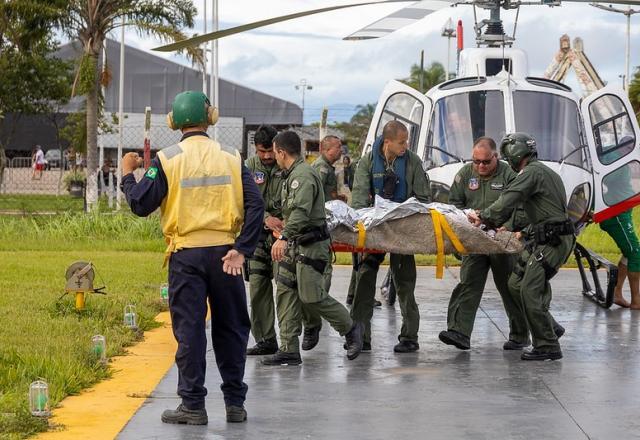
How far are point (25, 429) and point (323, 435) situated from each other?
166 centimetres

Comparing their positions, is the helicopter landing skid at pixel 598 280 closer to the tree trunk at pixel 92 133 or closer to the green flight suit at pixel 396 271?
the green flight suit at pixel 396 271

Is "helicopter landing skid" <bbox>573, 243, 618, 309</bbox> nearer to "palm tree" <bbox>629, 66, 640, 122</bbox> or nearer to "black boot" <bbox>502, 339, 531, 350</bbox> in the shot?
"black boot" <bbox>502, 339, 531, 350</bbox>

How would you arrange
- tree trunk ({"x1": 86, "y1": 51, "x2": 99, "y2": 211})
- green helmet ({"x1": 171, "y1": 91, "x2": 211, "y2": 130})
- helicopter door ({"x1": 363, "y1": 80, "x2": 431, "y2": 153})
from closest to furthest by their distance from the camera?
1. green helmet ({"x1": 171, "y1": 91, "x2": 211, "y2": 130})
2. helicopter door ({"x1": 363, "y1": 80, "x2": 431, "y2": 153})
3. tree trunk ({"x1": 86, "y1": 51, "x2": 99, "y2": 211})

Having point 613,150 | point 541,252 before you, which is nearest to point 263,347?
point 541,252

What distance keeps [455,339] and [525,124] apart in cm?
419

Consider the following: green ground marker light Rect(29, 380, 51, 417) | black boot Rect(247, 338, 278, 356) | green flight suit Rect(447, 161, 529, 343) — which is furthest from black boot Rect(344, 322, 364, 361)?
green ground marker light Rect(29, 380, 51, 417)

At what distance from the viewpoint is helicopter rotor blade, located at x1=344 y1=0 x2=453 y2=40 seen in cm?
1280

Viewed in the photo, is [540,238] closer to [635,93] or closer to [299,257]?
[299,257]

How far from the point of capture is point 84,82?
29109mm

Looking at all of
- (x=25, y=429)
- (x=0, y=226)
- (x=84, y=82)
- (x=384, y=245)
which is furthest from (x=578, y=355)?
(x=84, y=82)

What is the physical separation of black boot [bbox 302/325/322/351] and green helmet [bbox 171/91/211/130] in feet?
10.9

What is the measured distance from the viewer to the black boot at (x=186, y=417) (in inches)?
281

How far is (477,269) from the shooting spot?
33.8ft

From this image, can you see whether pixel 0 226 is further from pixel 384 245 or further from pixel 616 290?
pixel 384 245
